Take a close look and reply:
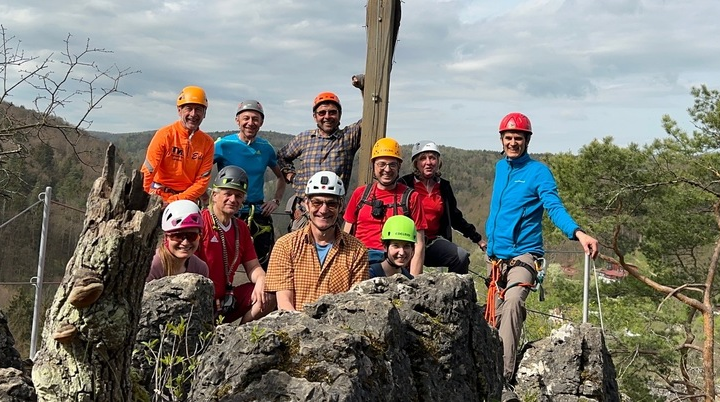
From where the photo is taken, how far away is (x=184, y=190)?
21.0ft

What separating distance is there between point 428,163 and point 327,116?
1140 mm

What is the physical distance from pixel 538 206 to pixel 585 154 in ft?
52.9

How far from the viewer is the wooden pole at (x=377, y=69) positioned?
7.11 metres

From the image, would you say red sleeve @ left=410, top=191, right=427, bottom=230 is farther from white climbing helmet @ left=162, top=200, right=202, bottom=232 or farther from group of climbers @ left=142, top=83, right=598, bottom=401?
white climbing helmet @ left=162, top=200, right=202, bottom=232

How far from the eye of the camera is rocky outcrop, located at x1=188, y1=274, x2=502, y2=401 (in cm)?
278

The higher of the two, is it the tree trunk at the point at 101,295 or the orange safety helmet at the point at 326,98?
the orange safety helmet at the point at 326,98

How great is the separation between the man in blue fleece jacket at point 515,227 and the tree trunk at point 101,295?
3.83 meters

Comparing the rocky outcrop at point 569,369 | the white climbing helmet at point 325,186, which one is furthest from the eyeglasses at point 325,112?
the rocky outcrop at point 569,369

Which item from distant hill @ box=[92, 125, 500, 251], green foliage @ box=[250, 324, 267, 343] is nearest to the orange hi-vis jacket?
green foliage @ box=[250, 324, 267, 343]

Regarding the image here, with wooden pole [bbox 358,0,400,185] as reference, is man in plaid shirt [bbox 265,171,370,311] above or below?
below

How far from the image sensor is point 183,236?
15.8 ft

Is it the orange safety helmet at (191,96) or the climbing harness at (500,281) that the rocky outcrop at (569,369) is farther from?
the orange safety helmet at (191,96)

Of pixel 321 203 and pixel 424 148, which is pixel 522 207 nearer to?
pixel 424 148

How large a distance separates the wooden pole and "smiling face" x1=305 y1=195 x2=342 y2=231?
2.16m
